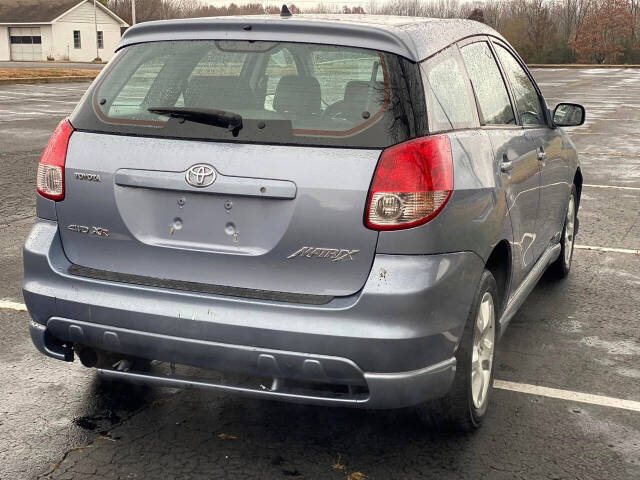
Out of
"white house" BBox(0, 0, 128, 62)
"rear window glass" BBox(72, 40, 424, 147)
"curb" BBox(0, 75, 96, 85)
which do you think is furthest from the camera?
"white house" BBox(0, 0, 128, 62)

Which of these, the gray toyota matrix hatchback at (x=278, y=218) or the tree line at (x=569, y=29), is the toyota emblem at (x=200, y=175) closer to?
the gray toyota matrix hatchback at (x=278, y=218)

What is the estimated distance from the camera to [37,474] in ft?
11.2

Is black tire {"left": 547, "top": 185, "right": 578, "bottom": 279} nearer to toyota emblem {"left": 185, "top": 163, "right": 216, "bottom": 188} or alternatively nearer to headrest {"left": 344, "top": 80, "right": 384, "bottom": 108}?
headrest {"left": 344, "top": 80, "right": 384, "bottom": 108}

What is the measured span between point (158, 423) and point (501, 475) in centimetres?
146

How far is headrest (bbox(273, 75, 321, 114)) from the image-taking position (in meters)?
3.39

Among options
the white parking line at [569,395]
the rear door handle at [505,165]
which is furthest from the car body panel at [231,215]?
the white parking line at [569,395]

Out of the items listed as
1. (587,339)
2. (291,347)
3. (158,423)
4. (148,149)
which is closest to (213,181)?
(148,149)

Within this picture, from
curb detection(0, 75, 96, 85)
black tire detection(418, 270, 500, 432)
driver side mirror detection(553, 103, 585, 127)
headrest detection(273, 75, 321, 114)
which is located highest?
headrest detection(273, 75, 321, 114)

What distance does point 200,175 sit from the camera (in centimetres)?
332

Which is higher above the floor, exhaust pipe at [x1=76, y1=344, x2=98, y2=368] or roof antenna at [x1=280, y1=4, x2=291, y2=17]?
roof antenna at [x1=280, y1=4, x2=291, y2=17]

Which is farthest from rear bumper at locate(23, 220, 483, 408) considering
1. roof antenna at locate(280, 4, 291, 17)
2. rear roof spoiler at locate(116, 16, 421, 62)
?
roof antenna at locate(280, 4, 291, 17)

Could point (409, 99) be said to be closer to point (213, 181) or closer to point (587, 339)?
point (213, 181)

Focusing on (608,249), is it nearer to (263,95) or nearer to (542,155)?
(542,155)

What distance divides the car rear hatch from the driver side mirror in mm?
2502
